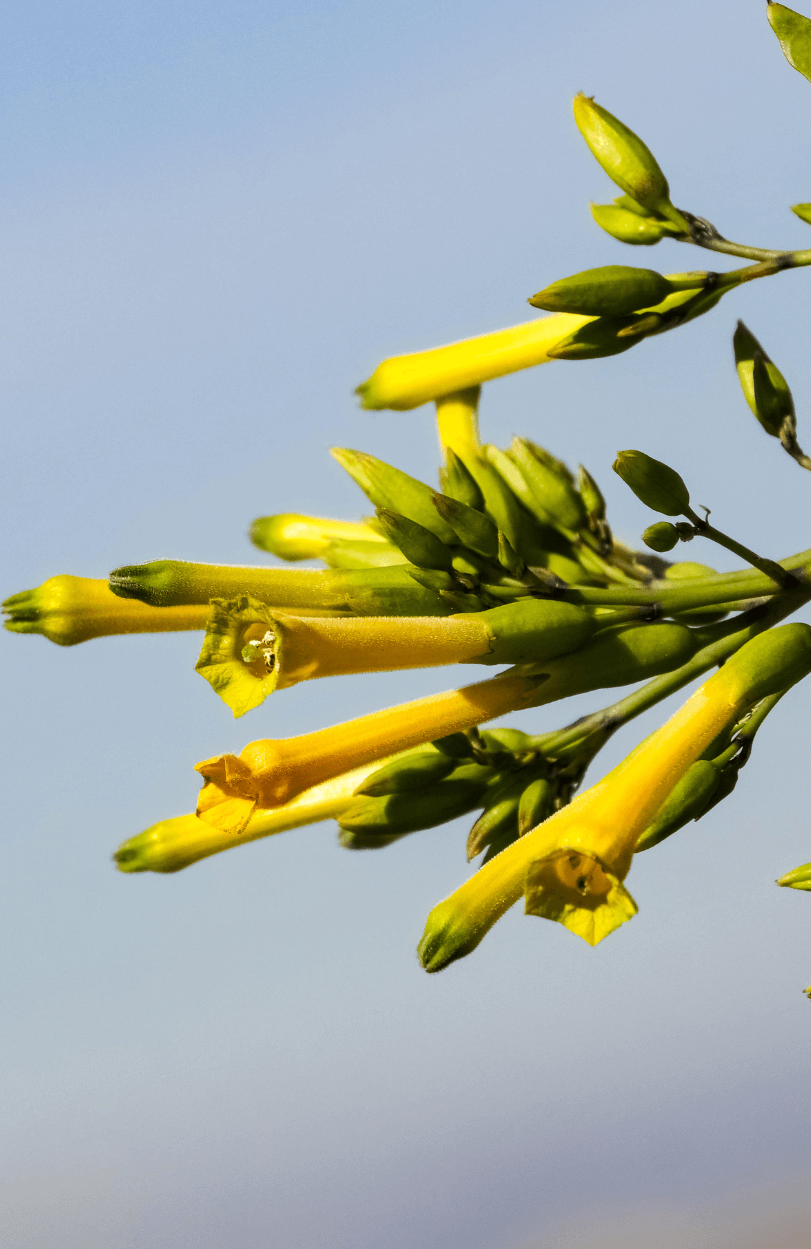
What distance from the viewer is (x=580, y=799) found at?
2475mm

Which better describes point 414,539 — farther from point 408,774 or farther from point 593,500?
point 593,500

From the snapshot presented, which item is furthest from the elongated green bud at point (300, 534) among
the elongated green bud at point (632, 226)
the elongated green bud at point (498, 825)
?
the elongated green bud at point (632, 226)

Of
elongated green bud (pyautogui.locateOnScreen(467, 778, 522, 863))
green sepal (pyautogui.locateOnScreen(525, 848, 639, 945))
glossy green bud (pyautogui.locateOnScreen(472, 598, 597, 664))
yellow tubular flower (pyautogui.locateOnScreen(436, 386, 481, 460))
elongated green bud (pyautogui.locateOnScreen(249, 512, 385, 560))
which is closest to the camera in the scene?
green sepal (pyautogui.locateOnScreen(525, 848, 639, 945))

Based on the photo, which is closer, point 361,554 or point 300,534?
point 361,554

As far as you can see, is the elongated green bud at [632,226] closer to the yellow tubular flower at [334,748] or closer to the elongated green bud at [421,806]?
the yellow tubular flower at [334,748]

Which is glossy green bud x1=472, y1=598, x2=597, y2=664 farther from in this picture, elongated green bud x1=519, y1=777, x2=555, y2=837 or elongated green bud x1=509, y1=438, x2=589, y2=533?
elongated green bud x1=509, y1=438, x2=589, y2=533

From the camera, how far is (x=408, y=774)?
2.72m

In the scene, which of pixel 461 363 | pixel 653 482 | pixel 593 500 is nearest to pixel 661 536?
pixel 653 482

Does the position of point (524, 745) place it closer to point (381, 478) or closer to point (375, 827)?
point (375, 827)

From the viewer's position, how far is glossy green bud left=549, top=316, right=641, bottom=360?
8.73 feet

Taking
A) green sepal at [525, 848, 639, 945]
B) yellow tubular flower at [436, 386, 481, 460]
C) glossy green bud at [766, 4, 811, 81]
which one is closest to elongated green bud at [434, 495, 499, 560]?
green sepal at [525, 848, 639, 945]

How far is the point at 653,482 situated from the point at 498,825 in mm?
787

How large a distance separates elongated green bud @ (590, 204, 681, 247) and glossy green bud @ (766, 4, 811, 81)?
1.30 ft

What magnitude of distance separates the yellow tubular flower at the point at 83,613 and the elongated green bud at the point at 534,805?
0.76m
